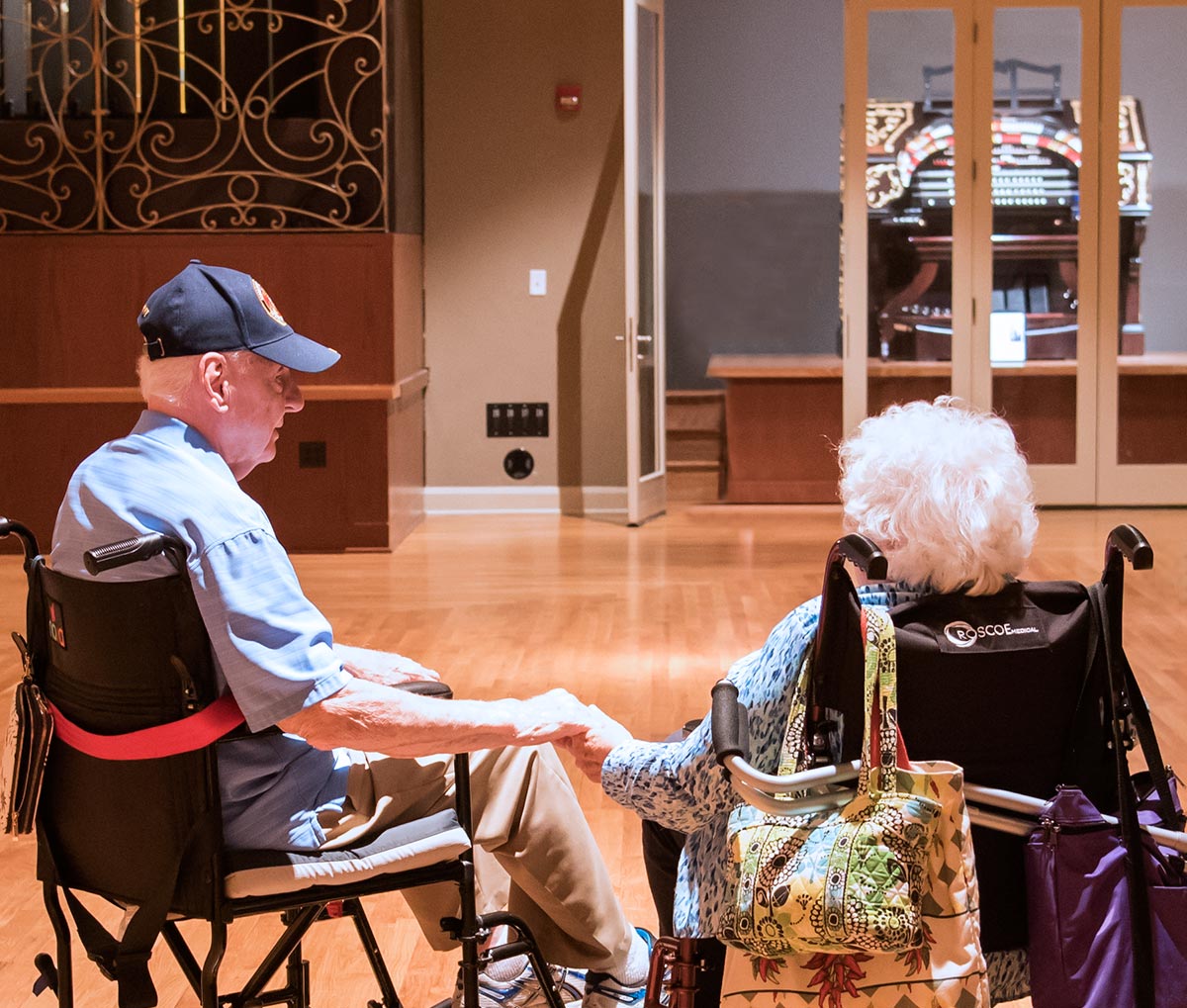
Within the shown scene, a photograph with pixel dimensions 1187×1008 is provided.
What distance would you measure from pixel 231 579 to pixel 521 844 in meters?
0.64

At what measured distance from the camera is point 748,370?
8664mm

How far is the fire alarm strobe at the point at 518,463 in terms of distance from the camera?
8.68 m

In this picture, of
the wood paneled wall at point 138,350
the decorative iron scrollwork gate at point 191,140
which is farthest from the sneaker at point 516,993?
the decorative iron scrollwork gate at point 191,140

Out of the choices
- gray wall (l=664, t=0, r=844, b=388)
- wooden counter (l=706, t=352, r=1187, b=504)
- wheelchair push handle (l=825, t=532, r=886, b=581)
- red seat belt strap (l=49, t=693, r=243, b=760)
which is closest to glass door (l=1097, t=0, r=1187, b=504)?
wooden counter (l=706, t=352, r=1187, b=504)

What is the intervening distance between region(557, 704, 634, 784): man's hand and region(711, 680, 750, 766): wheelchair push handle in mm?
298

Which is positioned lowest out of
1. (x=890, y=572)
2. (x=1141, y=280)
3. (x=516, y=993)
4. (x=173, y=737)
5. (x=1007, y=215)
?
(x=516, y=993)

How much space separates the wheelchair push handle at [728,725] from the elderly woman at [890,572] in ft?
0.18

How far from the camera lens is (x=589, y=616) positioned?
5711 millimetres

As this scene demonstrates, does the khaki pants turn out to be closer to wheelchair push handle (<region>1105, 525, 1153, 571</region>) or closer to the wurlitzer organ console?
wheelchair push handle (<region>1105, 525, 1153, 571</region>)

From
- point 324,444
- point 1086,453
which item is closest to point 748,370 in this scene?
point 1086,453

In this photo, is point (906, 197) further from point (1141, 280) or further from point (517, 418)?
point (517, 418)

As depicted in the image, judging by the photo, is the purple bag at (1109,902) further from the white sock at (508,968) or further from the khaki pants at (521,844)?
the white sock at (508,968)

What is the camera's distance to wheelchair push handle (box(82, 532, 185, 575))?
64.6 inches

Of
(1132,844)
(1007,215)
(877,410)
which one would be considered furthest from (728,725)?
(1007,215)
